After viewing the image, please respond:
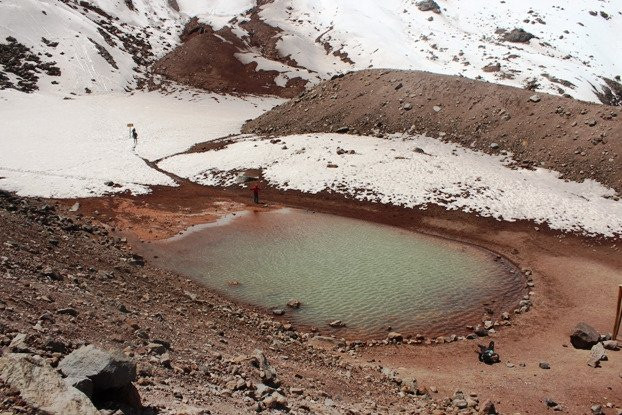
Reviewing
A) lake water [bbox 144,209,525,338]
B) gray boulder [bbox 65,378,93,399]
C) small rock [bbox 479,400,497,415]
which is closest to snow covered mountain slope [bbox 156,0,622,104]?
lake water [bbox 144,209,525,338]

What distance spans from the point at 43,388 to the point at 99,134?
39758mm

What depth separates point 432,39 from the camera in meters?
85.2

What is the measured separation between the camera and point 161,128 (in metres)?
45.5

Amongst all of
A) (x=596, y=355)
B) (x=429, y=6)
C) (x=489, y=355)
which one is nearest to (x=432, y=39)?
(x=429, y=6)

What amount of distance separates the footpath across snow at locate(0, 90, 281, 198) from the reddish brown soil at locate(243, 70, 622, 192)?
750 cm

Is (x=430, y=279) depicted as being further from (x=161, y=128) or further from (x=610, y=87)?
(x=610, y=87)

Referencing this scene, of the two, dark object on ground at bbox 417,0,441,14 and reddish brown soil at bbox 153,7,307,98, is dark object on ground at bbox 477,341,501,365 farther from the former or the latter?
dark object on ground at bbox 417,0,441,14

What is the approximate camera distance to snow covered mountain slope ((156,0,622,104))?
232 feet

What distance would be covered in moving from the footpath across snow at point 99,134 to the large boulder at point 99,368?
23532 mm

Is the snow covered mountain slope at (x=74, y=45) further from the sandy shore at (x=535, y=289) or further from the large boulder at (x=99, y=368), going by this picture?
the large boulder at (x=99, y=368)

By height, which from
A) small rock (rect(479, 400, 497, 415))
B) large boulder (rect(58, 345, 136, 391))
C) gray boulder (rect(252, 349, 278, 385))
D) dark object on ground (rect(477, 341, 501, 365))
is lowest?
dark object on ground (rect(477, 341, 501, 365))

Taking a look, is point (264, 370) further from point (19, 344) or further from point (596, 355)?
point (596, 355)

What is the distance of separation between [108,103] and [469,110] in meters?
37.5

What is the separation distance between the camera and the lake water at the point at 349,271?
1702cm
